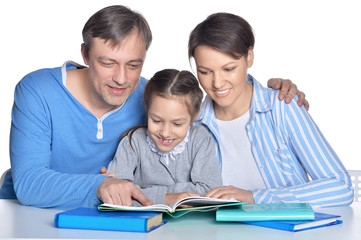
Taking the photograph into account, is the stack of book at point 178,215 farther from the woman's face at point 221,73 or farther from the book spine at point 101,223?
the woman's face at point 221,73

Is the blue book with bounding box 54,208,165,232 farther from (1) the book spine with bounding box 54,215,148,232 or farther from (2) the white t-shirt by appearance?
(2) the white t-shirt

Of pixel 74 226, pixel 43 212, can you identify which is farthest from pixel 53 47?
pixel 74 226

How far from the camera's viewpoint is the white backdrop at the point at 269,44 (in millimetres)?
4242

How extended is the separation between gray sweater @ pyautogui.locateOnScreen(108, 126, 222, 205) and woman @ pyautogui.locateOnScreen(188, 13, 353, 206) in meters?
0.15

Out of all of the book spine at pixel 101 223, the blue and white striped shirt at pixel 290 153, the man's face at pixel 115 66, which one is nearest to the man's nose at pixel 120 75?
the man's face at pixel 115 66

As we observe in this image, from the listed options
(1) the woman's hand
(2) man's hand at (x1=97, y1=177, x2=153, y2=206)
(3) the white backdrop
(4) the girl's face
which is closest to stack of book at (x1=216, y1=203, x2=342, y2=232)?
(1) the woman's hand

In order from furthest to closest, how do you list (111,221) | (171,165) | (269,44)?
(269,44) → (171,165) → (111,221)

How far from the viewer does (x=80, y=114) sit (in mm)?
2645

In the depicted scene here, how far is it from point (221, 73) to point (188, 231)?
913 mm

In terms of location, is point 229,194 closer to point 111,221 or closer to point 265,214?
point 265,214

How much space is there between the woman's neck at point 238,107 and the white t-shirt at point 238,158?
0.08 feet

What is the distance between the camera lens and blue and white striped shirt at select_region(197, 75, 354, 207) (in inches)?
92.5

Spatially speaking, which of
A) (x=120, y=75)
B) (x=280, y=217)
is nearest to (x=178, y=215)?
(x=280, y=217)

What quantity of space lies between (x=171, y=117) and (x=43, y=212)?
0.70m
